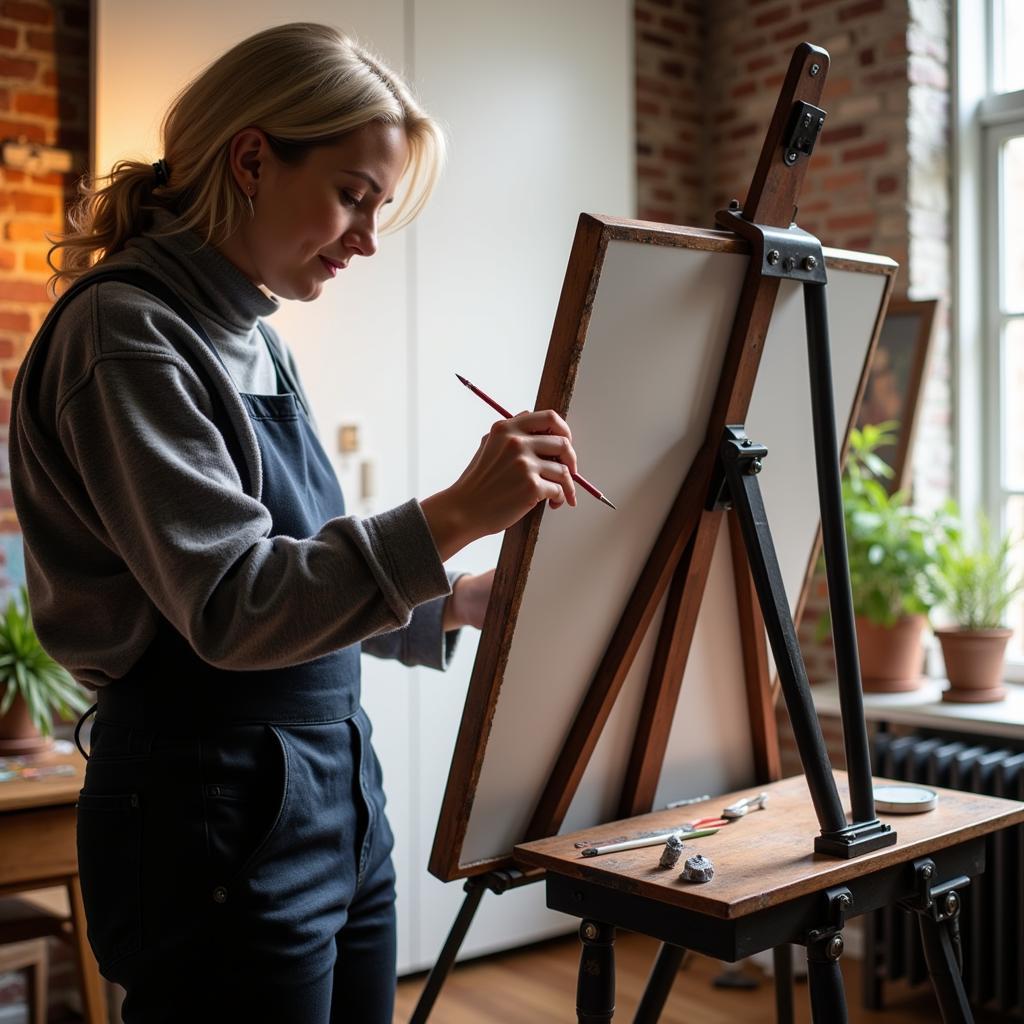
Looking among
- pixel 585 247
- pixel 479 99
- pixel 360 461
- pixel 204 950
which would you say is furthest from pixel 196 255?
pixel 479 99

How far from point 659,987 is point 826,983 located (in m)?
0.44

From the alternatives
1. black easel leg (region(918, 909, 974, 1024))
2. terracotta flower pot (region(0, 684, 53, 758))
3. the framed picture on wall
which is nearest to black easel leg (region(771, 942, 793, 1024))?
black easel leg (region(918, 909, 974, 1024))

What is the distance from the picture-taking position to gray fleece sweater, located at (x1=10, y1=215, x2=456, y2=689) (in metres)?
1.24

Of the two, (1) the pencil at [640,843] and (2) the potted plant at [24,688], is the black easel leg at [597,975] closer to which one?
(1) the pencil at [640,843]

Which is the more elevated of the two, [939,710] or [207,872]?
[207,872]

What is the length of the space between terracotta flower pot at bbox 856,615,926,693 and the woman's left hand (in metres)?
1.91

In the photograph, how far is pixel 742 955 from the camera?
1.33m

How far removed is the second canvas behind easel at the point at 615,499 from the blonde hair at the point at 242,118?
30 cm

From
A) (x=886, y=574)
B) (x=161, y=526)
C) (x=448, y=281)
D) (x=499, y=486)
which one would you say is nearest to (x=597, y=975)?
(x=499, y=486)

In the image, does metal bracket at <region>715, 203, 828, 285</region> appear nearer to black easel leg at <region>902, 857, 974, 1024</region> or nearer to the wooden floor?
black easel leg at <region>902, 857, 974, 1024</region>

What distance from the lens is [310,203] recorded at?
141cm

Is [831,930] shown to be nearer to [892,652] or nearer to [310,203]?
[310,203]

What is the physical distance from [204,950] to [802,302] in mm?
1064

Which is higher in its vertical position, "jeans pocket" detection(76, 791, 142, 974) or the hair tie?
the hair tie
